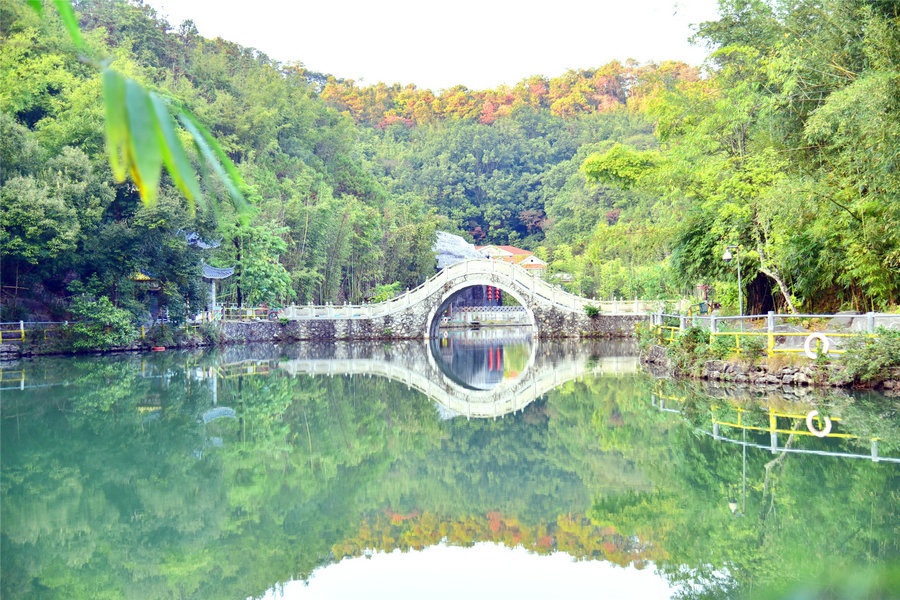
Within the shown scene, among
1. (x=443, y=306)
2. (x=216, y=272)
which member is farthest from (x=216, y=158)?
(x=443, y=306)

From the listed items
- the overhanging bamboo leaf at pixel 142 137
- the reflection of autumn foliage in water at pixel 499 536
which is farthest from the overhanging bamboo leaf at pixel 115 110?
the reflection of autumn foliage in water at pixel 499 536

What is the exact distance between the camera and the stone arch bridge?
1029 inches

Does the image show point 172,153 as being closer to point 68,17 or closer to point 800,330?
point 68,17

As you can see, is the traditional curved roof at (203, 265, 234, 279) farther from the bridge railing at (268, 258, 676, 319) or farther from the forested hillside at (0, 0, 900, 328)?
the bridge railing at (268, 258, 676, 319)

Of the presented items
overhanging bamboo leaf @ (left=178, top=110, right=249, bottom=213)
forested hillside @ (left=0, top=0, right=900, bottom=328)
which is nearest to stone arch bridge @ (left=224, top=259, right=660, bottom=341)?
forested hillside @ (left=0, top=0, right=900, bottom=328)

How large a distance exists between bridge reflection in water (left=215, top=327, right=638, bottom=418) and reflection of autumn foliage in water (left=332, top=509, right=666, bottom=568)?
4983 millimetres

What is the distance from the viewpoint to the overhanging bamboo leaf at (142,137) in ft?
3.15

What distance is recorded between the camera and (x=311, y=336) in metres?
26.6

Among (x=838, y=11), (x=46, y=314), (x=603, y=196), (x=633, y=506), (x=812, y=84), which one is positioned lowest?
(x=633, y=506)

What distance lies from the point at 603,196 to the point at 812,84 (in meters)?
32.5

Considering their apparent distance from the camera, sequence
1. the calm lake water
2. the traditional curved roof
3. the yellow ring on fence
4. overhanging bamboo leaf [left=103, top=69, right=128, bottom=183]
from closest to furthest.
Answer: overhanging bamboo leaf [left=103, top=69, right=128, bottom=183]
the calm lake water
the yellow ring on fence
the traditional curved roof

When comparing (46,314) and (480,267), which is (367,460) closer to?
(46,314)

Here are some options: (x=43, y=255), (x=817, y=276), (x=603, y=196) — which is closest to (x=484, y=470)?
(x=817, y=276)

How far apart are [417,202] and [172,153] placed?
122 ft
